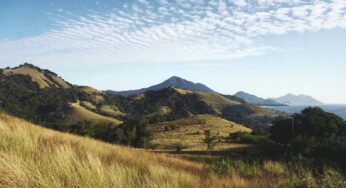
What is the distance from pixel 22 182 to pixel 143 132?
7890cm

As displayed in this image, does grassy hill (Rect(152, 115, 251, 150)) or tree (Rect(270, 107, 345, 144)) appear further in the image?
grassy hill (Rect(152, 115, 251, 150))

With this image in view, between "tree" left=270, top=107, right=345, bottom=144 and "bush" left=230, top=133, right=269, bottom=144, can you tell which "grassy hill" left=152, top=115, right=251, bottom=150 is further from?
"tree" left=270, top=107, right=345, bottom=144

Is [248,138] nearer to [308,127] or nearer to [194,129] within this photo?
[308,127]

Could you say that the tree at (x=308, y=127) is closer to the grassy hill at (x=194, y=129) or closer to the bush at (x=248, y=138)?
the bush at (x=248, y=138)

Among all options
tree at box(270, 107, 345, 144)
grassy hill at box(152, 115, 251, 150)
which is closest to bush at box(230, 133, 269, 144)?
grassy hill at box(152, 115, 251, 150)

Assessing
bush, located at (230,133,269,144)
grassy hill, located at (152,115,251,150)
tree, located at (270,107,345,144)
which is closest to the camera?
tree, located at (270,107,345,144)

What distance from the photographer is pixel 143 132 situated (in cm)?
8419

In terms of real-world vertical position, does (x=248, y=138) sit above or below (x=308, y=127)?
below

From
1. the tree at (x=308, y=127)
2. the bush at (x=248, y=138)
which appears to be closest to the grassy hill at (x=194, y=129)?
the bush at (x=248, y=138)

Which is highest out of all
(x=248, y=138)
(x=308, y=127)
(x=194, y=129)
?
(x=308, y=127)

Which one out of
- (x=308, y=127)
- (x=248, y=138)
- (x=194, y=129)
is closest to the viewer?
(x=308, y=127)

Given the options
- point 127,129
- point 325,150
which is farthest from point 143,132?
point 325,150

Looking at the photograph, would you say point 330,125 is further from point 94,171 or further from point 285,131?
point 94,171

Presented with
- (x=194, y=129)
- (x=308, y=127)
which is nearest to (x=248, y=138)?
(x=308, y=127)
